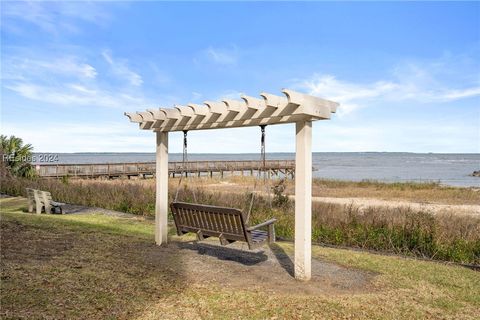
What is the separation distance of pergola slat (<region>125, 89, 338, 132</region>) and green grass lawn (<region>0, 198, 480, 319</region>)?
6.93 ft

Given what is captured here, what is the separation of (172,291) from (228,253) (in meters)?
2.09

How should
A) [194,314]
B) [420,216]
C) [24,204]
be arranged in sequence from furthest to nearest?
[24,204] < [420,216] < [194,314]

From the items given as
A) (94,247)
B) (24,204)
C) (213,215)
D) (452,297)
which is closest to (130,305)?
(213,215)

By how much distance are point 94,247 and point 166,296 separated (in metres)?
2.78

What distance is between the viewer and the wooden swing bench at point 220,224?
205 inches

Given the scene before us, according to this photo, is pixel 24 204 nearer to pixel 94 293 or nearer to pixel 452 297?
pixel 94 293

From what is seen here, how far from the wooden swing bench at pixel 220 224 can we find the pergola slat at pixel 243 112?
125 cm

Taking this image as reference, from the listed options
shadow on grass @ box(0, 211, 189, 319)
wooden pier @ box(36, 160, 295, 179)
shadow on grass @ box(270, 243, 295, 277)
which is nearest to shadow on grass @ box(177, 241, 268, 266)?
shadow on grass @ box(270, 243, 295, 277)

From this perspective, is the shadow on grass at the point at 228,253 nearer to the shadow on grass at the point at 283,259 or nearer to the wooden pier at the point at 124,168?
the shadow on grass at the point at 283,259

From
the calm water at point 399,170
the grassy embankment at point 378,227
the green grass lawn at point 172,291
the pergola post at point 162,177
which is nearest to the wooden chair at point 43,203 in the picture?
the grassy embankment at point 378,227

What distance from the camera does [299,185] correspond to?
16.1ft

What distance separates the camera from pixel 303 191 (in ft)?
16.0

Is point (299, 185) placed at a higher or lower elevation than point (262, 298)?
higher

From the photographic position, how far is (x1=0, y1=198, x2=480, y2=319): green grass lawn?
392 cm
